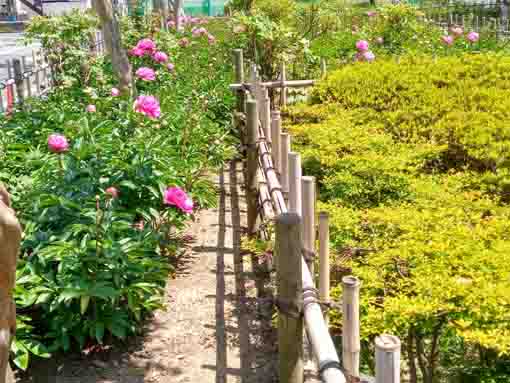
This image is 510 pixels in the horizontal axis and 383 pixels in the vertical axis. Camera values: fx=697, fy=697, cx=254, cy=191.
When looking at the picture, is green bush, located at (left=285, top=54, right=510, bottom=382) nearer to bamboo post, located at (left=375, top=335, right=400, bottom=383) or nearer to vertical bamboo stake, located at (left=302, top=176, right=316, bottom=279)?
vertical bamboo stake, located at (left=302, top=176, right=316, bottom=279)

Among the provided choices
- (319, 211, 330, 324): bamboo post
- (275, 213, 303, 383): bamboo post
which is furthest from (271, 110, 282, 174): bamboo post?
(275, 213, 303, 383): bamboo post

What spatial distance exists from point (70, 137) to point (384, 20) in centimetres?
746

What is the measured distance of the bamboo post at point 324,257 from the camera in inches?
117

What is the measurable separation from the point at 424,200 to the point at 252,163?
6.67 ft

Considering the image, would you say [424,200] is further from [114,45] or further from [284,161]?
[114,45]

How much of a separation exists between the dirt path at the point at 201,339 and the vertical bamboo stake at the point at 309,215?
0.86m

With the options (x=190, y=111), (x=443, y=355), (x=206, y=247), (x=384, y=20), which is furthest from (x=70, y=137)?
(x=384, y=20)

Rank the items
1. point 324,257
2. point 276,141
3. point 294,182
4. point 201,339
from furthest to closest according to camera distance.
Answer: point 276,141 → point 201,339 → point 294,182 → point 324,257

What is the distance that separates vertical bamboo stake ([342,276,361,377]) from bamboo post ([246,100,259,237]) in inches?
124

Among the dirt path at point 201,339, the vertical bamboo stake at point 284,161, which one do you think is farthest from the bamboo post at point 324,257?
the vertical bamboo stake at point 284,161

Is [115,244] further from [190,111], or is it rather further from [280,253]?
[190,111]

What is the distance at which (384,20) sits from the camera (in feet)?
37.3

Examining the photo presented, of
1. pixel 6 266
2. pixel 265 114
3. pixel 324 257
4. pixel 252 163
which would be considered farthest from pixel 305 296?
pixel 265 114

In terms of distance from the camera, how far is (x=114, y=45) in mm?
7711
